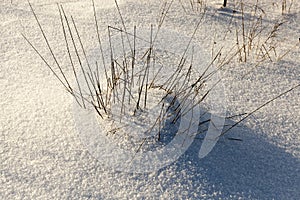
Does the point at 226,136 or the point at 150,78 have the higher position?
the point at 150,78

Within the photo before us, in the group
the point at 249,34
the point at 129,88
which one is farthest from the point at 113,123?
the point at 249,34

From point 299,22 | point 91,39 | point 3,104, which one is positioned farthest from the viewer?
point 299,22

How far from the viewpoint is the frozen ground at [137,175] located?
4.76 ft

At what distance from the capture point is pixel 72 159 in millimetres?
1527

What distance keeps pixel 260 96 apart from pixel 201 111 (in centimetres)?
30

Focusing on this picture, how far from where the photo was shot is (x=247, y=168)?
1.54m

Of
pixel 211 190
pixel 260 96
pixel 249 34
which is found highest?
pixel 249 34

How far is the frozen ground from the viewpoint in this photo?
4.76 feet

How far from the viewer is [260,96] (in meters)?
1.83

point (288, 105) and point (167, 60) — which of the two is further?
point (167, 60)

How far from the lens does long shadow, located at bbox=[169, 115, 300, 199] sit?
1466mm

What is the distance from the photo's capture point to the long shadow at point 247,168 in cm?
147

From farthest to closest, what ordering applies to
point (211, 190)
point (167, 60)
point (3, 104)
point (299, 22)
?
1. point (299, 22)
2. point (167, 60)
3. point (3, 104)
4. point (211, 190)

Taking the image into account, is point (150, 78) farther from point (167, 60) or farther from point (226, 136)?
point (226, 136)
